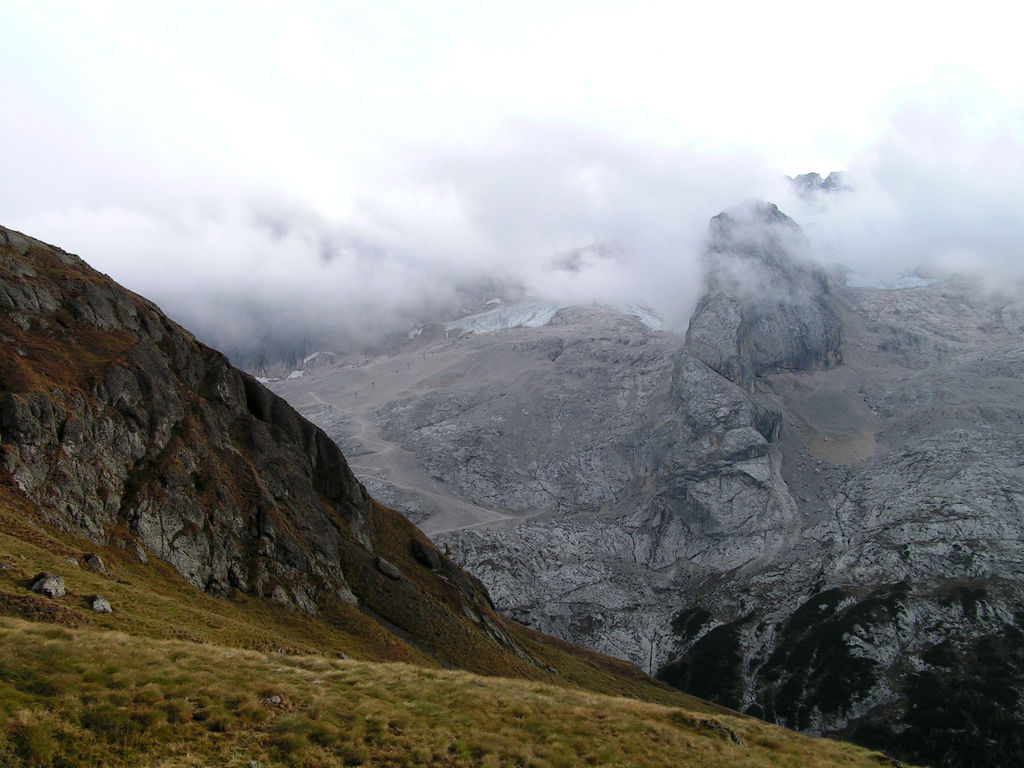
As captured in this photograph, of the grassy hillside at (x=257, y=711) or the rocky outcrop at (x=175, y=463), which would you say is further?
the rocky outcrop at (x=175, y=463)

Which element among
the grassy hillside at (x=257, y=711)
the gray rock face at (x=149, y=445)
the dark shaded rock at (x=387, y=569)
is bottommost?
the dark shaded rock at (x=387, y=569)

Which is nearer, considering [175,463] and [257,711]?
[257,711]

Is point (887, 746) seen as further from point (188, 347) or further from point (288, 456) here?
point (188, 347)

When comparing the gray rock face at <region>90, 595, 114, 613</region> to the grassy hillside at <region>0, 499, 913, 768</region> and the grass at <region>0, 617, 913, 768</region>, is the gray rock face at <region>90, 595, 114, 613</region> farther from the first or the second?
the grass at <region>0, 617, 913, 768</region>

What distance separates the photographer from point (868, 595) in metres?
187

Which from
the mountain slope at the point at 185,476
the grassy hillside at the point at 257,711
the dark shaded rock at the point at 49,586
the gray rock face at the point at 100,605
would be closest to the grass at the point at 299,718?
the grassy hillside at the point at 257,711

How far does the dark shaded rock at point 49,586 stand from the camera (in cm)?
3353

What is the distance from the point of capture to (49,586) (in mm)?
33938

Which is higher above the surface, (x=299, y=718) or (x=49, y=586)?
(x=299, y=718)

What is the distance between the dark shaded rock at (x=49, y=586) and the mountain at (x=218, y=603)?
0.19 meters

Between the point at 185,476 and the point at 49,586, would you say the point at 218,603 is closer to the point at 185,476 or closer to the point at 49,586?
the point at 185,476

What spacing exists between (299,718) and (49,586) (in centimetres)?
1976

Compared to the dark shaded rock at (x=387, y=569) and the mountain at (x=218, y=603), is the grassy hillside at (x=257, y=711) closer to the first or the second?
the mountain at (x=218, y=603)

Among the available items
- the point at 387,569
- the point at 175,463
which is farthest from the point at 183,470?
the point at 387,569
